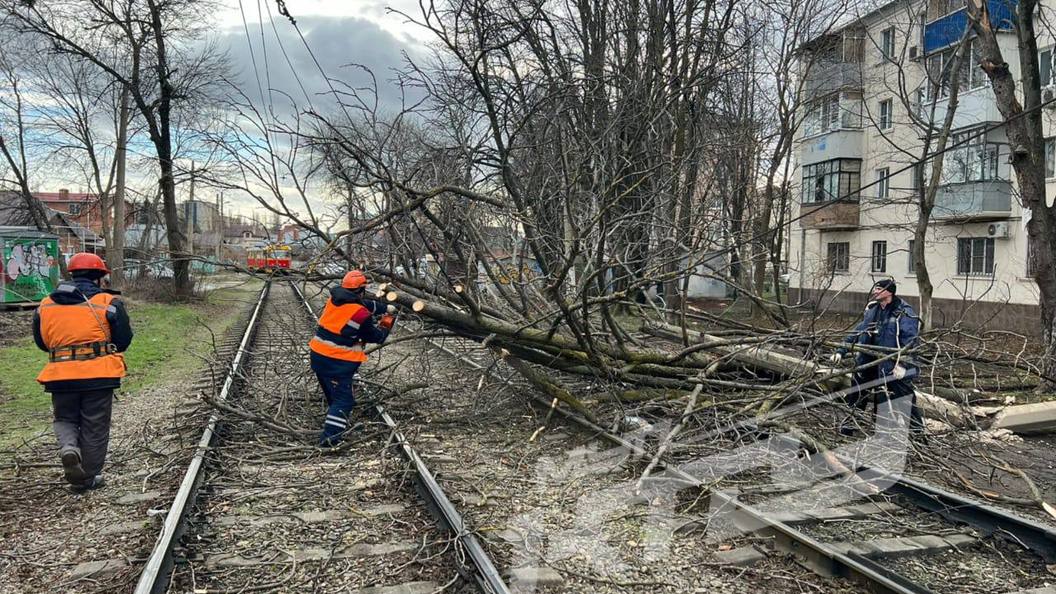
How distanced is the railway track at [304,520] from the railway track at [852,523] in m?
1.63

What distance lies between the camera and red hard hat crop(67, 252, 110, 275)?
537 cm

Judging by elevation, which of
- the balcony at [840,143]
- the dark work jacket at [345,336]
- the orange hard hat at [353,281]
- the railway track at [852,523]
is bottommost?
the railway track at [852,523]

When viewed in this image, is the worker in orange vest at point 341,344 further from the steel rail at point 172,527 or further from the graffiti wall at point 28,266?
the graffiti wall at point 28,266

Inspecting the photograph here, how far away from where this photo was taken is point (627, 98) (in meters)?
10.9

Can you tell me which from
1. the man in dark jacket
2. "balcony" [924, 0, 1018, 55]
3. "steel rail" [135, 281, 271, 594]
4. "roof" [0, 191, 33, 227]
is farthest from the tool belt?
"roof" [0, 191, 33, 227]

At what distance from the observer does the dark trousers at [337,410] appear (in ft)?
20.5

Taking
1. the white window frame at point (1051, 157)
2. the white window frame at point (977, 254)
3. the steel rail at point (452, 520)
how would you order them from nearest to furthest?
1. the steel rail at point (452, 520)
2. the white window frame at point (1051, 157)
3. the white window frame at point (977, 254)

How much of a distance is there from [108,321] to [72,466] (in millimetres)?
1117

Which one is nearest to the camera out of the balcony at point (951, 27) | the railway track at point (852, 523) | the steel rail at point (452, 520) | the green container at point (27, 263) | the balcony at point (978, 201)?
the steel rail at point (452, 520)

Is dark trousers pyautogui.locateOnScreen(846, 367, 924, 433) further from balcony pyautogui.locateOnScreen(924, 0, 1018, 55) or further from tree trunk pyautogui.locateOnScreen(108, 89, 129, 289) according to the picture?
tree trunk pyautogui.locateOnScreen(108, 89, 129, 289)

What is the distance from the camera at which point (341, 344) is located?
6.37 meters

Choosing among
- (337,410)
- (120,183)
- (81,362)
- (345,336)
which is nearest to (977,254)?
(345,336)

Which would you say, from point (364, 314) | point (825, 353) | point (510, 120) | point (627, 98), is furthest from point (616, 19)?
point (364, 314)

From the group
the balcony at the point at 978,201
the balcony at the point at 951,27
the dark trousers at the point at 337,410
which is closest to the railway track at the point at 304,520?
Result: the dark trousers at the point at 337,410
